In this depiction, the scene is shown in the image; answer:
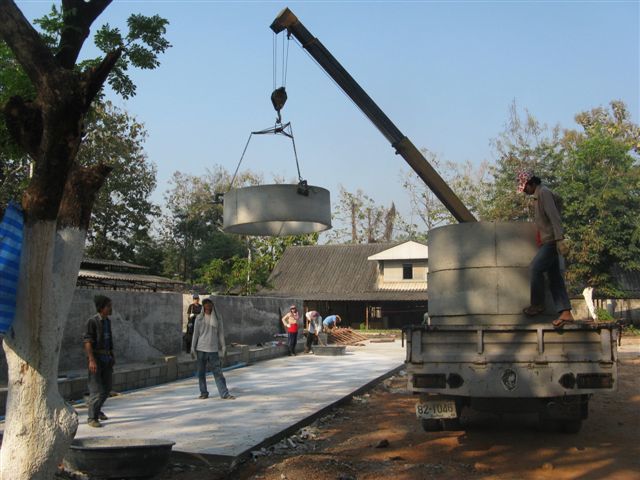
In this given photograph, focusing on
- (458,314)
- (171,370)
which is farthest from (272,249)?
(458,314)

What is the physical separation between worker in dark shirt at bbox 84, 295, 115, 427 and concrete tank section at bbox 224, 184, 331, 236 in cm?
211

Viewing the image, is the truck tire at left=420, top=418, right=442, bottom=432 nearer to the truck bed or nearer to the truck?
the truck

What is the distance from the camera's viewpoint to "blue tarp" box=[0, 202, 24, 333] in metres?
4.59

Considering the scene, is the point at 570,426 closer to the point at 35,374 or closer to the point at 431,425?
the point at 431,425

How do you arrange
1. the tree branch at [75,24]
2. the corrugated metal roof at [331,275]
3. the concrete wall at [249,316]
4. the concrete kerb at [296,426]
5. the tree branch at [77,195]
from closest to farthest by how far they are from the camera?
the tree branch at [77,195], the tree branch at [75,24], the concrete kerb at [296,426], the concrete wall at [249,316], the corrugated metal roof at [331,275]

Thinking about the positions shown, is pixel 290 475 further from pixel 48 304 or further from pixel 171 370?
pixel 171 370

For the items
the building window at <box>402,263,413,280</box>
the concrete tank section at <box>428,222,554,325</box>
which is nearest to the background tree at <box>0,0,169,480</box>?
the concrete tank section at <box>428,222,554,325</box>

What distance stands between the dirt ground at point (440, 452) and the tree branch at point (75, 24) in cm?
404

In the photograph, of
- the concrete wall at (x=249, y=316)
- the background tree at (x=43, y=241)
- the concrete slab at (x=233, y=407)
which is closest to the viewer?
the background tree at (x=43, y=241)

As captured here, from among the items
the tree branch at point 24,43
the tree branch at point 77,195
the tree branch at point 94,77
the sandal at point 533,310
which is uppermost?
the tree branch at point 24,43

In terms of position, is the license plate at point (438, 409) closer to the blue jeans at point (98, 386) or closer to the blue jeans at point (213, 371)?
the blue jeans at point (98, 386)

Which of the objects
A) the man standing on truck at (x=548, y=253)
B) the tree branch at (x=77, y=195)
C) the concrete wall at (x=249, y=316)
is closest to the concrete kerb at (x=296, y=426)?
the tree branch at (x=77, y=195)

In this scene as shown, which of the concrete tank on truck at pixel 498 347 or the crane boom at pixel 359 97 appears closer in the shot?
the concrete tank on truck at pixel 498 347

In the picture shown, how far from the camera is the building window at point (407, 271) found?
41.3m
